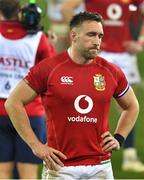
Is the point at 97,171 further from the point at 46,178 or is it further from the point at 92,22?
the point at 92,22

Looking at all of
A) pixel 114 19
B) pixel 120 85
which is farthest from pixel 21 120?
pixel 114 19

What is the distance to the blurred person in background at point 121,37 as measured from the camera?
11109 mm

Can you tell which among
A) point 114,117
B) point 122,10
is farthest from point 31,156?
point 114,117

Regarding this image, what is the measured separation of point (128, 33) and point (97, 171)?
5.00 m

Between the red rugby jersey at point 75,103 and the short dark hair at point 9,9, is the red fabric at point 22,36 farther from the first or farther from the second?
the red rugby jersey at point 75,103

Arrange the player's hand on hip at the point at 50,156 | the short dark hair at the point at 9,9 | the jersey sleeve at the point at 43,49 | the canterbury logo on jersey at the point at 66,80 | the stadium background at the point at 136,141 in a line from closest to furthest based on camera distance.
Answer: the player's hand on hip at the point at 50,156 → the canterbury logo on jersey at the point at 66,80 → the jersey sleeve at the point at 43,49 → the short dark hair at the point at 9,9 → the stadium background at the point at 136,141

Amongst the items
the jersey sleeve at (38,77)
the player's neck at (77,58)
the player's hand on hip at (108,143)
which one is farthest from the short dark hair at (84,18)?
the player's hand on hip at (108,143)

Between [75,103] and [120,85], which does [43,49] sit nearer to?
[120,85]

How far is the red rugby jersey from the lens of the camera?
689cm

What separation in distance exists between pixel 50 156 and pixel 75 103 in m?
0.43

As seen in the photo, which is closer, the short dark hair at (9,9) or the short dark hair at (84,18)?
the short dark hair at (84,18)

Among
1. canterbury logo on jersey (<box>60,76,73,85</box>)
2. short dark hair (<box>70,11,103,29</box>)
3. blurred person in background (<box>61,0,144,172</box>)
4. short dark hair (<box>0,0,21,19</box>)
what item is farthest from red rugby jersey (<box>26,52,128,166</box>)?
blurred person in background (<box>61,0,144,172</box>)

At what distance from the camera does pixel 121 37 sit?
1140cm

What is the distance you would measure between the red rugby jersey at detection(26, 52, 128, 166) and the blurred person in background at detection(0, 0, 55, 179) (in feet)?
5.42
